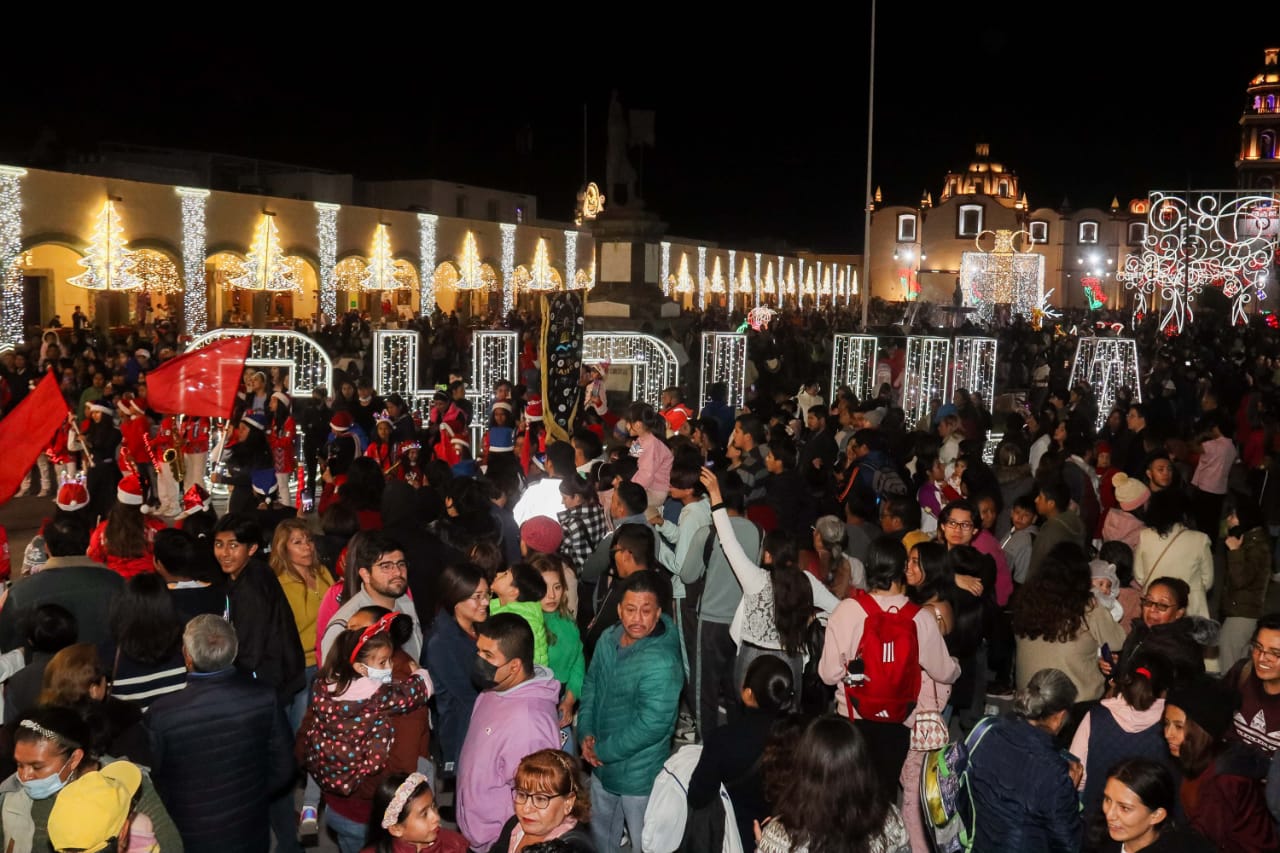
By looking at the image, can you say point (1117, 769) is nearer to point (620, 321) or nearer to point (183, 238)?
point (620, 321)

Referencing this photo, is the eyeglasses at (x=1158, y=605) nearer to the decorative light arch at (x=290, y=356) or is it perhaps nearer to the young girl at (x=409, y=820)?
the young girl at (x=409, y=820)

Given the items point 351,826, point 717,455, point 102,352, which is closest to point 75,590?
point 351,826

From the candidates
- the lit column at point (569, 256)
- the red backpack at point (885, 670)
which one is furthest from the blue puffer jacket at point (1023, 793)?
the lit column at point (569, 256)

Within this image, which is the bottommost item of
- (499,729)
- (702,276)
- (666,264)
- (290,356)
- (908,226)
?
(499,729)

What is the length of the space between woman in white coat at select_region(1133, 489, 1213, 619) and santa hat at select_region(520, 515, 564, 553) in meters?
3.36

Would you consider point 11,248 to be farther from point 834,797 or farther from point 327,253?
point 834,797

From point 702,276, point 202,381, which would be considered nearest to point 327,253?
point 202,381

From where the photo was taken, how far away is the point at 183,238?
2706 centimetres

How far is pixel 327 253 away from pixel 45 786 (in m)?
29.4

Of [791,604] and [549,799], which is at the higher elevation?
[791,604]

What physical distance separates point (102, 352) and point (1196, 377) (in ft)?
59.0

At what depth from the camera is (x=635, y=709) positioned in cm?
470

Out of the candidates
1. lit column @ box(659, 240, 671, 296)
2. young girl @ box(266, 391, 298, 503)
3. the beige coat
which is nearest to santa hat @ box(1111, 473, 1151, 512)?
the beige coat

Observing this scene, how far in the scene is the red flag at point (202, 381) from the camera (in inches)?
358
